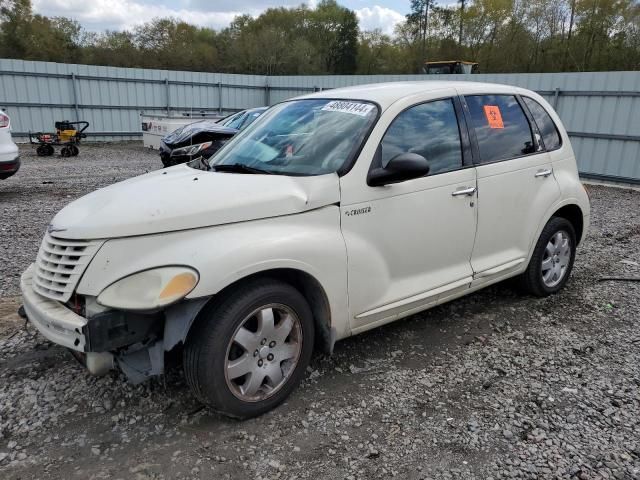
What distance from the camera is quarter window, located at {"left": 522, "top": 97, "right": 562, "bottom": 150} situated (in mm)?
4406

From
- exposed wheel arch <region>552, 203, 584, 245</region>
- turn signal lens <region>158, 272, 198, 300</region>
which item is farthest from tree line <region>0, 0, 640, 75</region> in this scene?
turn signal lens <region>158, 272, 198, 300</region>

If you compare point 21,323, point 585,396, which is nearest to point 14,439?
point 21,323

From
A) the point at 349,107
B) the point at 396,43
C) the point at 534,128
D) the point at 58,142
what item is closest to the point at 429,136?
the point at 349,107

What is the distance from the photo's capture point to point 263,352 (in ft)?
9.34

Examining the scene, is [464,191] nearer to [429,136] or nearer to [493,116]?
[429,136]

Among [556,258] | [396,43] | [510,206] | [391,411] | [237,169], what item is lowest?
[391,411]

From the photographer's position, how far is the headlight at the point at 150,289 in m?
2.43

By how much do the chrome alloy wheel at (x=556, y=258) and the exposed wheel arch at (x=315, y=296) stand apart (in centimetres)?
245

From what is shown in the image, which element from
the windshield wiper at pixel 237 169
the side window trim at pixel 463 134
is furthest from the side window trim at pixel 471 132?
the windshield wiper at pixel 237 169

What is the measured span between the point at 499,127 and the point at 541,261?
4.27 ft

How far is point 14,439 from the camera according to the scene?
8.94ft

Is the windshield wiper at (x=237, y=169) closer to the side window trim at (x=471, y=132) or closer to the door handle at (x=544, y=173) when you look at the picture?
the side window trim at (x=471, y=132)

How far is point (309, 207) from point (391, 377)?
1310mm

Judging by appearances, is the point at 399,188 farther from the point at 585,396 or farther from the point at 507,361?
the point at 585,396
